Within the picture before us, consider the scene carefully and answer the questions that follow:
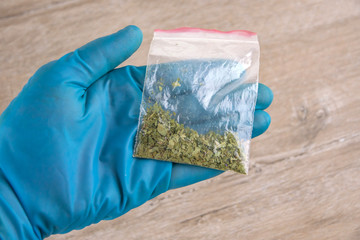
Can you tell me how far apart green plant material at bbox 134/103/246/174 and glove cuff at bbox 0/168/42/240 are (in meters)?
0.35

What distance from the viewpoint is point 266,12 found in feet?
3.96

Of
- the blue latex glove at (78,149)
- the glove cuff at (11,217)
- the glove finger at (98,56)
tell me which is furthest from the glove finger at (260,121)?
the glove cuff at (11,217)

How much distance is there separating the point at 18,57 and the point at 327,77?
4.14ft

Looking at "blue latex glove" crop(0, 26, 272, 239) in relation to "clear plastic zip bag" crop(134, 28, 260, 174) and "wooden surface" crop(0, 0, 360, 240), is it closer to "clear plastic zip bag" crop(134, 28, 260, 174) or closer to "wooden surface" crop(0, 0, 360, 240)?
"clear plastic zip bag" crop(134, 28, 260, 174)

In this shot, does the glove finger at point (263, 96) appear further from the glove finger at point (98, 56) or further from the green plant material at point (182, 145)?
the glove finger at point (98, 56)

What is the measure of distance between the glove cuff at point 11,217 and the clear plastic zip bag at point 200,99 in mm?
350

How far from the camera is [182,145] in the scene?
0.83 meters

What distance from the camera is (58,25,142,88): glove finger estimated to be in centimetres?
87

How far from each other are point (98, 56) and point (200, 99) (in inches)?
13.3

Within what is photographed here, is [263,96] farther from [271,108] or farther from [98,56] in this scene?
[98,56]

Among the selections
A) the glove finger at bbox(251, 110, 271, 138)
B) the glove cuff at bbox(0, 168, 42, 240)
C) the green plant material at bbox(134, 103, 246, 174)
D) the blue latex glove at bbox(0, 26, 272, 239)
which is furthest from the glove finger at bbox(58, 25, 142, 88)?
the glove finger at bbox(251, 110, 271, 138)

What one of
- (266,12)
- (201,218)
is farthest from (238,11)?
(201,218)

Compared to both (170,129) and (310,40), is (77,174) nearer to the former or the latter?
(170,129)

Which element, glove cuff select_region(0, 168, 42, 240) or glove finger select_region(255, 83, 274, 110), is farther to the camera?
glove finger select_region(255, 83, 274, 110)
